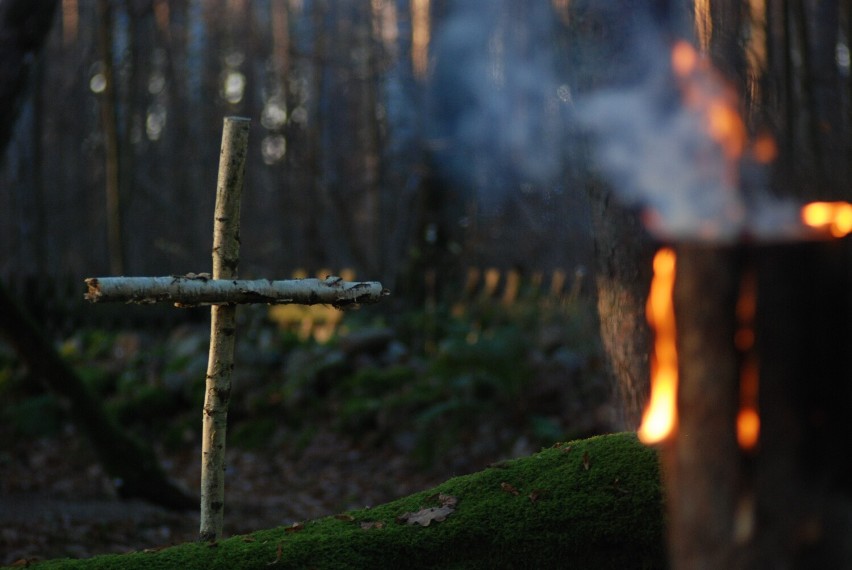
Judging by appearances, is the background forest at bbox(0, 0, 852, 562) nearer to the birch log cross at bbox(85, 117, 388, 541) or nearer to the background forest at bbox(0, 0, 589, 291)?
the background forest at bbox(0, 0, 589, 291)

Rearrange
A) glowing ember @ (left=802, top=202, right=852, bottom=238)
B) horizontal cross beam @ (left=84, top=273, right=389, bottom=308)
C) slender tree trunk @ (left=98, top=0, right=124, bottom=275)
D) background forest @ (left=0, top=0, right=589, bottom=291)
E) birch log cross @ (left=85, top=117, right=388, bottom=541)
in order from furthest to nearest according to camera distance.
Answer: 1. background forest @ (left=0, top=0, right=589, bottom=291)
2. slender tree trunk @ (left=98, top=0, right=124, bottom=275)
3. birch log cross @ (left=85, top=117, right=388, bottom=541)
4. horizontal cross beam @ (left=84, top=273, right=389, bottom=308)
5. glowing ember @ (left=802, top=202, right=852, bottom=238)

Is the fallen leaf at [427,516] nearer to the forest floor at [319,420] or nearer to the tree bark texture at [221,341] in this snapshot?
the tree bark texture at [221,341]

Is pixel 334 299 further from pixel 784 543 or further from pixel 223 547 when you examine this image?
pixel 784 543

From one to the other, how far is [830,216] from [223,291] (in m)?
2.43

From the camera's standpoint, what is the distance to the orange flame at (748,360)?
2.01 m

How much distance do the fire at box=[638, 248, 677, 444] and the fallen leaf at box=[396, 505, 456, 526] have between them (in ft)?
4.12

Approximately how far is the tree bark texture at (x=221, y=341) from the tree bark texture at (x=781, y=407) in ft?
7.74

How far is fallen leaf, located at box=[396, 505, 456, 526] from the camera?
11.2ft

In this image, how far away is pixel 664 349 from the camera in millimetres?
2363

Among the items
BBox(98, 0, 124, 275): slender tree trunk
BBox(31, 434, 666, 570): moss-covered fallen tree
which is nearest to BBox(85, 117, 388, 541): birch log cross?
BBox(31, 434, 666, 570): moss-covered fallen tree

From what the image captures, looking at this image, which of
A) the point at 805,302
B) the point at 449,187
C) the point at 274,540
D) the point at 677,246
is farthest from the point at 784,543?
the point at 449,187

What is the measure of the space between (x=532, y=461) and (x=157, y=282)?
1840mm

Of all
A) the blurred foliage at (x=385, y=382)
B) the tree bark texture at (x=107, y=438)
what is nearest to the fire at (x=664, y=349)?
the tree bark texture at (x=107, y=438)

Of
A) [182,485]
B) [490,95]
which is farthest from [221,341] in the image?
[490,95]
